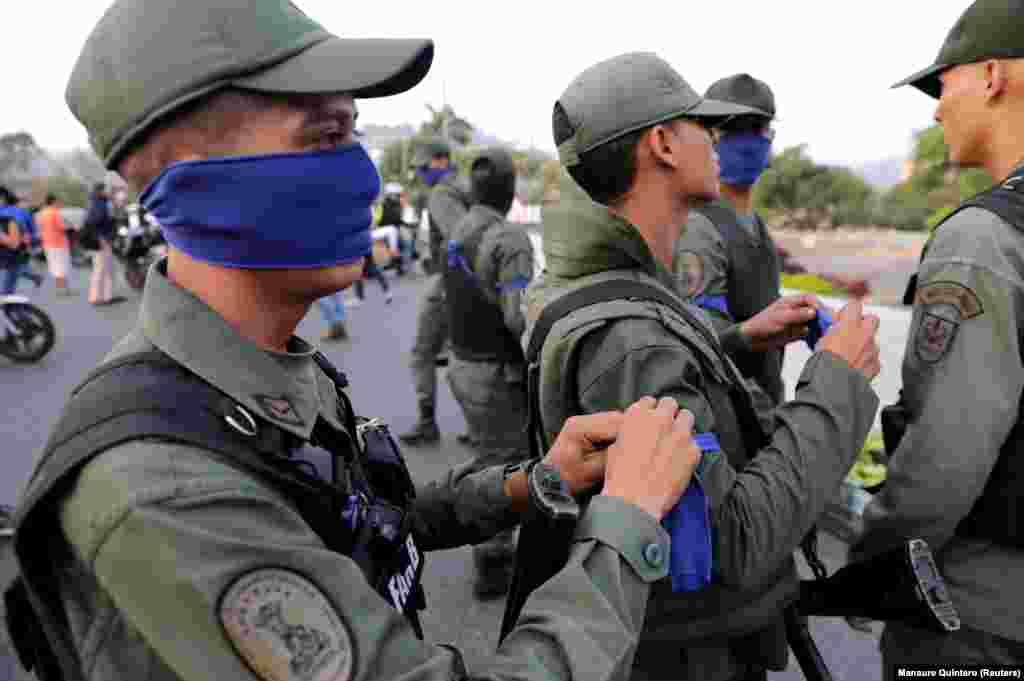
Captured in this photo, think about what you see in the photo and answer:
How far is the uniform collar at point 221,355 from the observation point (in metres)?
0.91

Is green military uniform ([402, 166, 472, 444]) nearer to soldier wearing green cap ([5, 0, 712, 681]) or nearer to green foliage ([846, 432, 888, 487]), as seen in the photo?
green foliage ([846, 432, 888, 487])

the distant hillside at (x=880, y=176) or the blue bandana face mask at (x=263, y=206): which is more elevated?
the blue bandana face mask at (x=263, y=206)

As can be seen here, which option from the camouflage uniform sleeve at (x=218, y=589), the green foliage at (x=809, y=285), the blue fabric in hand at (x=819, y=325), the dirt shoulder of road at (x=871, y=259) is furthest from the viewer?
the dirt shoulder of road at (x=871, y=259)

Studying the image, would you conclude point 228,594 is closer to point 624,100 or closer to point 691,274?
point 624,100

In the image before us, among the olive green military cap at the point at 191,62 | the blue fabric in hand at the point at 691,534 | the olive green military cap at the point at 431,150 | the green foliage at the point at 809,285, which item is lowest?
the green foliage at the point at 809,285

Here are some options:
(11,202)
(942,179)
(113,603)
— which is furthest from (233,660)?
(942,179)

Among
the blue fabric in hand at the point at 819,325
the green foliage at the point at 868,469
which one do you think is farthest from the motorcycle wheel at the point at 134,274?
the blue fabric in hand at the point at 819,325

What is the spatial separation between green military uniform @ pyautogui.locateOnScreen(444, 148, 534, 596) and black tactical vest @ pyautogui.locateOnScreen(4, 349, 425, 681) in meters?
2.59

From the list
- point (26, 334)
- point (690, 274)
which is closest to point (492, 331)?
point (690, 274)

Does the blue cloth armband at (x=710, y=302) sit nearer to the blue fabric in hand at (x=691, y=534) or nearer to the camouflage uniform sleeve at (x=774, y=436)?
the camouflage uniform sleeve at (x=774, y=436)

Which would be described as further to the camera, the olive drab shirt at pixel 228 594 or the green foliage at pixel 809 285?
the green foliage at pixel 809 285

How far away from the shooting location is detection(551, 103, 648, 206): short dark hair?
5.14 ft

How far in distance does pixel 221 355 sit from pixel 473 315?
2962 mm

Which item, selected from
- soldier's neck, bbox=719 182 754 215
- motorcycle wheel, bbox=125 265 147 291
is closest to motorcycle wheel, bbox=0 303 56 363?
motorcycle wheel, bbox=125 265 147 291
